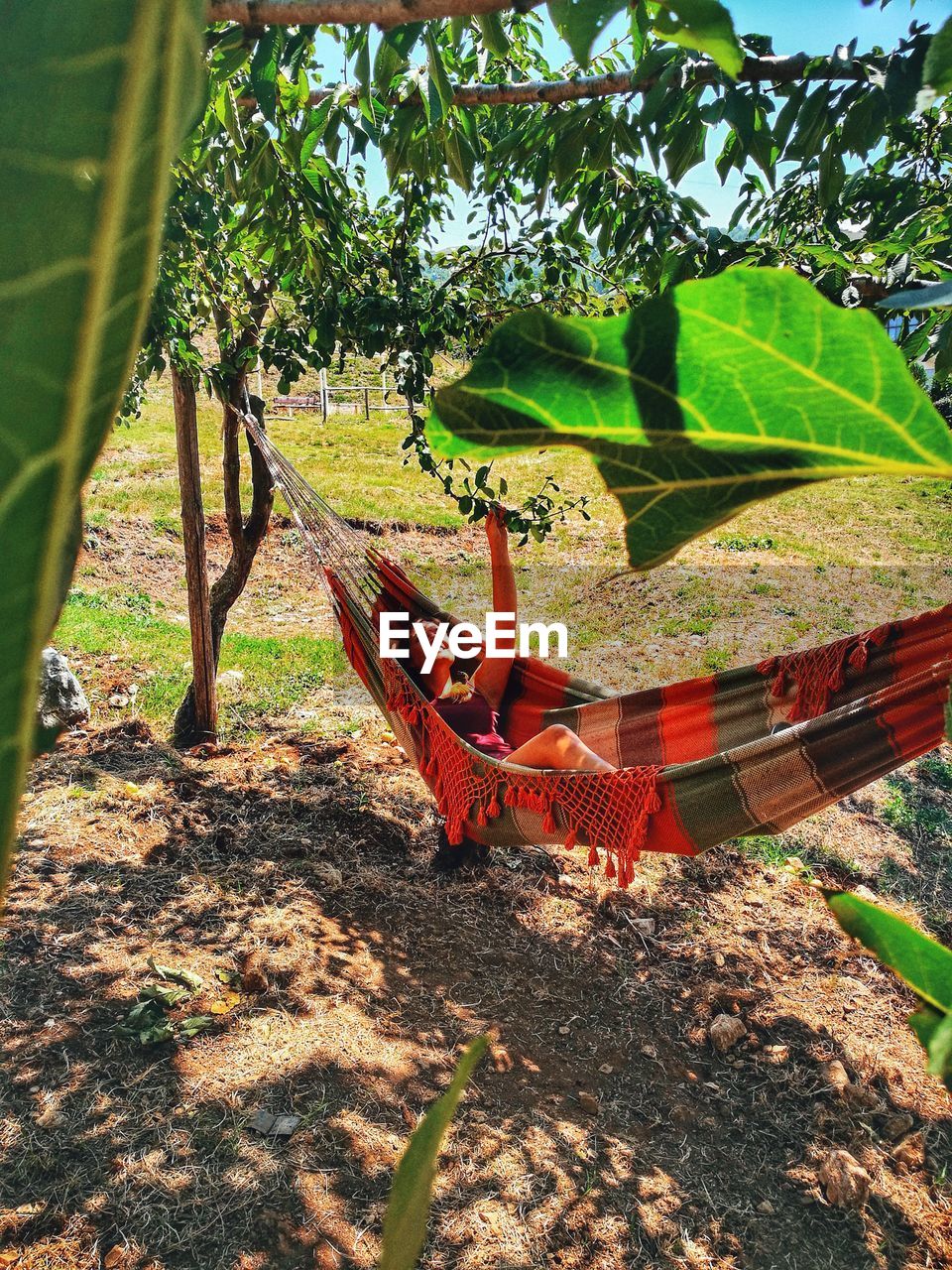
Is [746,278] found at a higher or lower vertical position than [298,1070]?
higher

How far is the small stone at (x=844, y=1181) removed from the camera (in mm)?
1408

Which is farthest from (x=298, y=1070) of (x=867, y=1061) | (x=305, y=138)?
(x=305, y=138)

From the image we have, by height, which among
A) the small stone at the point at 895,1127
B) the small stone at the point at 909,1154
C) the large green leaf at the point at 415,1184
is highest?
the large green leaf at the point at 415,1184

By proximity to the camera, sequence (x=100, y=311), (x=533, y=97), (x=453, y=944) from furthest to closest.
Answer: (x=453, y=944) < (x=533, y=97) < (x=100, y=311)

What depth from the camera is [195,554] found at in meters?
2.52

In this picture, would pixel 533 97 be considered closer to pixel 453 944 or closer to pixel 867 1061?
pixel 453 944

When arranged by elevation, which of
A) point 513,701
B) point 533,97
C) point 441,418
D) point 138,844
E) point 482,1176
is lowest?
point 482,1176

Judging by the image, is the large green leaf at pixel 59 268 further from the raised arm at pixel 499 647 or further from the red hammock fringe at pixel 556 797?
the raised arm at pixel 499 647

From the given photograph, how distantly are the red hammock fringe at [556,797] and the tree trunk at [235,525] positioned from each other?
1032 mm

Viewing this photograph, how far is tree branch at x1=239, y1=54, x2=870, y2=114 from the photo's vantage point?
2.94 ft

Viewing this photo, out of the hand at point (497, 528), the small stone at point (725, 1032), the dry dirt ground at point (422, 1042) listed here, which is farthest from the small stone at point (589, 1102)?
the hand at point (497, 528)

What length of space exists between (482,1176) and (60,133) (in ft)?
5.44

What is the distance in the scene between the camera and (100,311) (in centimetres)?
6

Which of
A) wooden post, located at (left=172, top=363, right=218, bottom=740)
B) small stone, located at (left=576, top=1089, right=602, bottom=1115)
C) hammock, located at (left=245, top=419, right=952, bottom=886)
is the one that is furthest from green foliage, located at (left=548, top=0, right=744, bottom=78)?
wooden post, located at (left=172, top=363, right=218, bottom=740)
